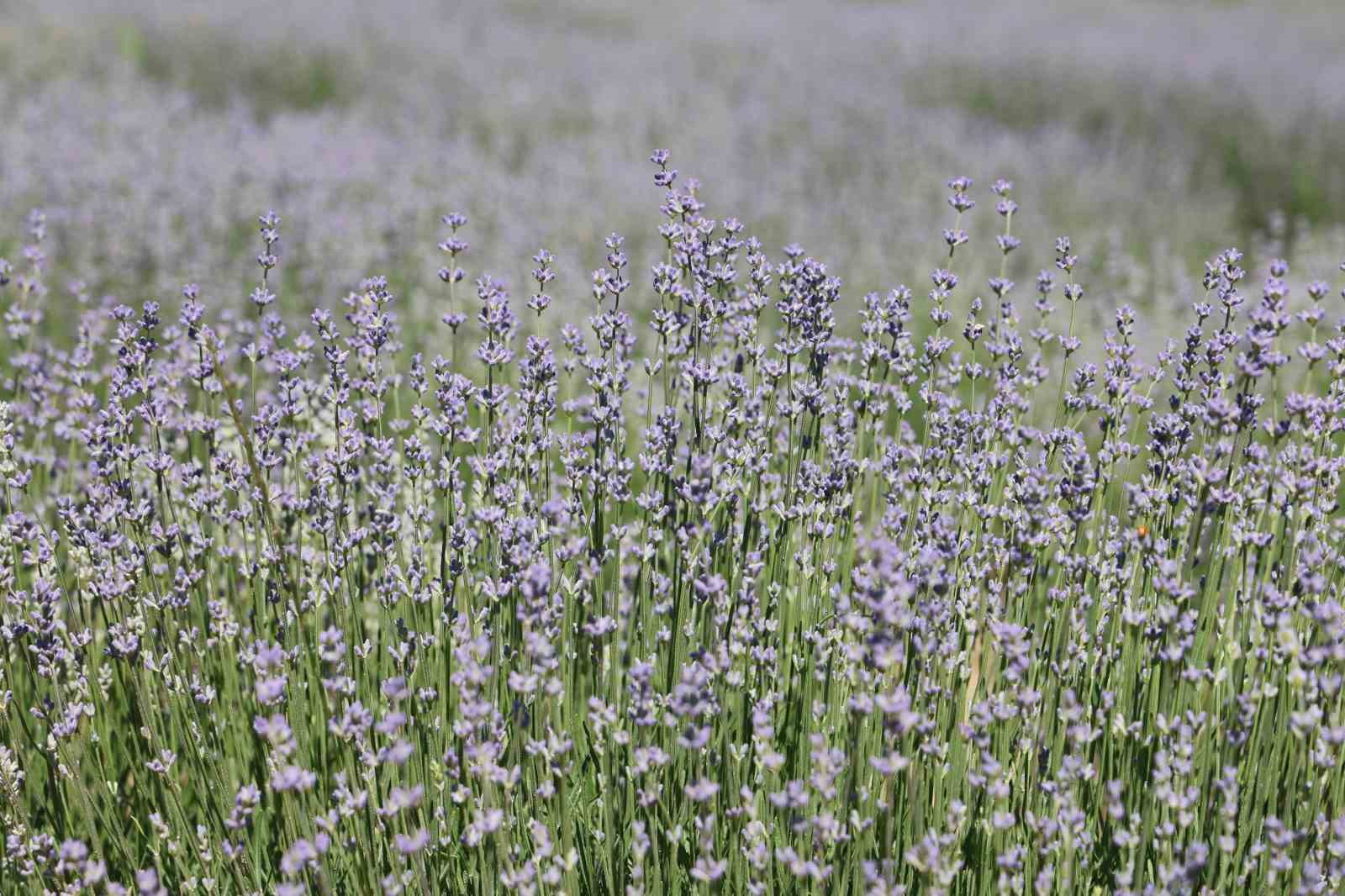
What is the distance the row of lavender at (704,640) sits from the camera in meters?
1.93

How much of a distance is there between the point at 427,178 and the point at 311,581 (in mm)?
5794

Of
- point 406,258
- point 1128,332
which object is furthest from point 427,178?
point 1128,332

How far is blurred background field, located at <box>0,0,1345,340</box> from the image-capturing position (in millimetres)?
6715

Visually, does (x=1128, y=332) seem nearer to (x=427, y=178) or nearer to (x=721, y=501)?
(x=721, y=501)

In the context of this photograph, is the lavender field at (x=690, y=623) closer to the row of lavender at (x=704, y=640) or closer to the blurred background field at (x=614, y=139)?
the row of lavender at (x=704, y=640)

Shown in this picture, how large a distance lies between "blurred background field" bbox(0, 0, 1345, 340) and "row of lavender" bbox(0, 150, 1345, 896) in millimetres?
3581

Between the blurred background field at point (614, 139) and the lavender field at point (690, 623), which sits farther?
the blurred background field at point (614, 139)

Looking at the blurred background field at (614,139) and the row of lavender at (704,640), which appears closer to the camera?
the row of lavender at (704,640)

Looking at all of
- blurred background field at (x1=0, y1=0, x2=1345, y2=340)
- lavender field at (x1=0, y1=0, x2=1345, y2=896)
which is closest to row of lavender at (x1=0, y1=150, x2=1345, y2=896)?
lavender field at (x1=0, y1=0, x2=1345, y2=896)

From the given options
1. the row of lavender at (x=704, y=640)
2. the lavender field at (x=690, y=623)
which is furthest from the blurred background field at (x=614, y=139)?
the row of lavender at (x=704, y=640)

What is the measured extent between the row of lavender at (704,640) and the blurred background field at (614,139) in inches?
141

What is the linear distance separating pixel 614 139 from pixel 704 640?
7.65m

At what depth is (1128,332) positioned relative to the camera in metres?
2.20

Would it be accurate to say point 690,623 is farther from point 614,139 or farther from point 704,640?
point 614,139
